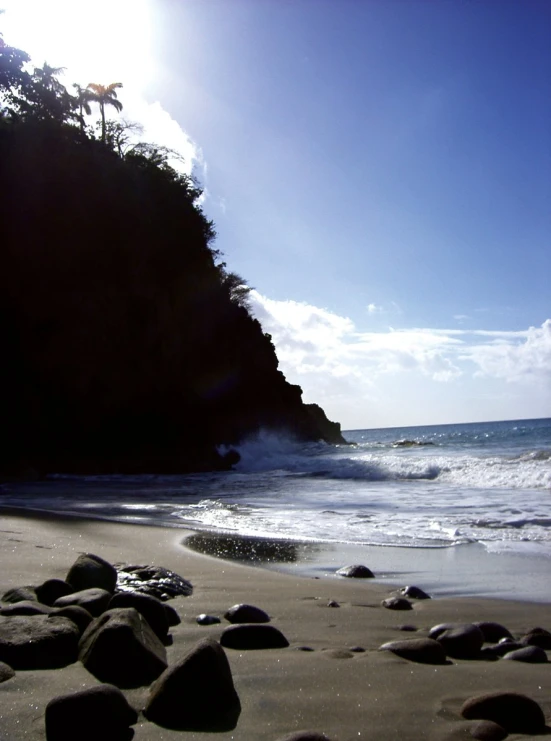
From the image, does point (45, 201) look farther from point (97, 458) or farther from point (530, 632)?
point (530, 632)

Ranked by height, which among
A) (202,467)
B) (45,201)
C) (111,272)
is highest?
(45,201)

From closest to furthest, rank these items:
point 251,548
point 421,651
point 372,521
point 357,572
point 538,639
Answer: point 421,651, point 538,639, point 357,572, point 251,548, point 372,521

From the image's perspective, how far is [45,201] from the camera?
2383 centimetres

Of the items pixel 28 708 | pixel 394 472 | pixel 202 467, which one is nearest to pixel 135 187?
pixel 202 467

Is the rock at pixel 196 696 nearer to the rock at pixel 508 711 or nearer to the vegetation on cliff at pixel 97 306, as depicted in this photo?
the rock at pixel 508 711

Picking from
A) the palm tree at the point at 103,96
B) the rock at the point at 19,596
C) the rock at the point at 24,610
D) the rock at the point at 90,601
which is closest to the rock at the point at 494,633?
the rock at the point at 90,601

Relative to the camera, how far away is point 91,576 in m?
3.28

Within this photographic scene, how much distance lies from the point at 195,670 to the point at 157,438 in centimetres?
2334

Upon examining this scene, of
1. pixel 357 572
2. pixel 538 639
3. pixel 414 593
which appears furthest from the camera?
pixel 357 572

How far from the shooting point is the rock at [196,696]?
183cm

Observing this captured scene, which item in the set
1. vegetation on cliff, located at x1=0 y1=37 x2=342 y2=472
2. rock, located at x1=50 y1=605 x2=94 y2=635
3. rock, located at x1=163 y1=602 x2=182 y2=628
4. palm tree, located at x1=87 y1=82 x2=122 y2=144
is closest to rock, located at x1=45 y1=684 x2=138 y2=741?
rock, located at x1=50 y1=605 x2=94 y2=635

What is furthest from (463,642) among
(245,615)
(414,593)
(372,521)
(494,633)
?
(372,521)

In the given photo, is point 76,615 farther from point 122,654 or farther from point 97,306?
point 97,306

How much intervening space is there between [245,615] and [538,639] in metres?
1.37
